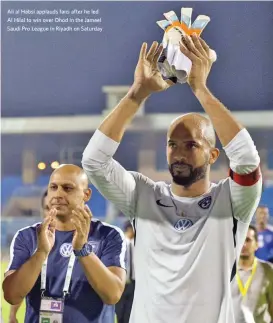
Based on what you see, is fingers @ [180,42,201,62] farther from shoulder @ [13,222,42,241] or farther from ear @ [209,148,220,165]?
shoulder @ [13,222,42,241]

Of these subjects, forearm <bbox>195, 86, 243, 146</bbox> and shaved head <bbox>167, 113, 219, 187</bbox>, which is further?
shaved head <bbox>167, 113, 219, 187</bbox>

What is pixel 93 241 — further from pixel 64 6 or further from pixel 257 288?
pixel 64 6

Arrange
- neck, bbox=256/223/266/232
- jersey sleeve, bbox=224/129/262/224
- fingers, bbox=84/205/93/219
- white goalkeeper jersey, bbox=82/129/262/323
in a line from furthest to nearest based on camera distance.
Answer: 1. neck, bbox=256/223/266/232
2. fingers, bbox=84/205/93/219
3. white goalkeeper jersey, bbox=82/129/262/323
4. jersey sleeve, bbox=224/129/262/224

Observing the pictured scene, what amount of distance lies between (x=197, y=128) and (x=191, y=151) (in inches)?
2.5

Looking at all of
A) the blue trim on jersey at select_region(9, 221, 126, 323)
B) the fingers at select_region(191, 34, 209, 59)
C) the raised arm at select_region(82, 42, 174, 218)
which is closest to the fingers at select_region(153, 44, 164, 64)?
the raised arm at select_region(82, 42, 174, 218)

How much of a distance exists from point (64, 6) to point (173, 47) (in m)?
0.41

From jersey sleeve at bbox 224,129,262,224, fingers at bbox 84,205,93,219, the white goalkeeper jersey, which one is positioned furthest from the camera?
fingers at bbox 84,205,93,219

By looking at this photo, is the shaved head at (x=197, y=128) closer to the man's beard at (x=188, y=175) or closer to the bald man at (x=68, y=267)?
the man's beard at (x=188, y=175)

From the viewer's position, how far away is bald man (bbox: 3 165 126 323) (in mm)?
1786

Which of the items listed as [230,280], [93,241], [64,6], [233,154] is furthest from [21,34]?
[230,280]

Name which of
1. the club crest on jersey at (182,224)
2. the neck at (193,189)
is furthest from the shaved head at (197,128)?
the club crest on jersey at (182,224)

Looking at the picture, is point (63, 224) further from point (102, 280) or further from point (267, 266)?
point (267, 266)

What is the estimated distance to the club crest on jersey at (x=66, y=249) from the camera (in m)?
1.82

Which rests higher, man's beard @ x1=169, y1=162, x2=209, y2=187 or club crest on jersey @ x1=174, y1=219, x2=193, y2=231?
man's beard @ x1=169, y1=162, x2=209, y2=187
